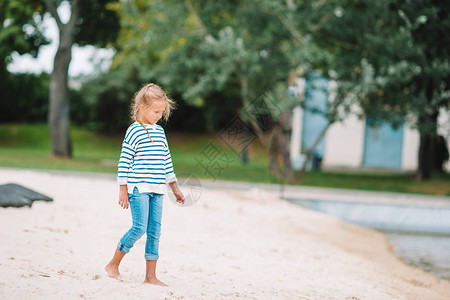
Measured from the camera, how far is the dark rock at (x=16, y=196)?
26.0 ft

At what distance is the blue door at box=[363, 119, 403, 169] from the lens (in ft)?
88.2

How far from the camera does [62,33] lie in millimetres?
19812

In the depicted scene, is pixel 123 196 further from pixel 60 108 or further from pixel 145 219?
pixel 60 108

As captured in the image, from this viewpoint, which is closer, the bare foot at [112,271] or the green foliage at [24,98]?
the bare foot at [112,271]

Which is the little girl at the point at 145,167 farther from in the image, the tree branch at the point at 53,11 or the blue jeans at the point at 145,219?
the tree branch at the point at 53,11

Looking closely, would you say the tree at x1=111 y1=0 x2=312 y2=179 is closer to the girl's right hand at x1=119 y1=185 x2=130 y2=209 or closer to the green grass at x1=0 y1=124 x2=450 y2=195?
the green grass at x1=0 y1=124 x2=450 y2=195

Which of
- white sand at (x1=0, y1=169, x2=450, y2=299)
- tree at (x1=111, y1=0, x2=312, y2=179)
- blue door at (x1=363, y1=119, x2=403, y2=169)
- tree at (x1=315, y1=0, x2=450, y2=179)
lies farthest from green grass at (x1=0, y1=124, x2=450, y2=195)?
white sand at (x1=0, y1=169, x2=450, y2=299)

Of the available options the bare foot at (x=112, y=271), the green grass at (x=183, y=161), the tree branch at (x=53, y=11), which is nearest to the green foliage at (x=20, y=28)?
the tree branch at (x=53, y=11)

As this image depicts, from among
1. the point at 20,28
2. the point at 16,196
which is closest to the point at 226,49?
the point at 16,196

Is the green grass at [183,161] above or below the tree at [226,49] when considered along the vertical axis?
below

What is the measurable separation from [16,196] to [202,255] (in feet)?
9.96

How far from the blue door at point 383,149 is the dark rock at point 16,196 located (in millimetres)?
20641

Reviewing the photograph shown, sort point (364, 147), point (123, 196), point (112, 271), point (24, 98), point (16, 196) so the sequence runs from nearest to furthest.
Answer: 1. point (123, 196)
2. point (112, 271)
3. point (16, 196)
4. point (364, 147)
5. point (24, 98)

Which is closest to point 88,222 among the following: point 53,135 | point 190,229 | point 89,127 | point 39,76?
point 190,229
